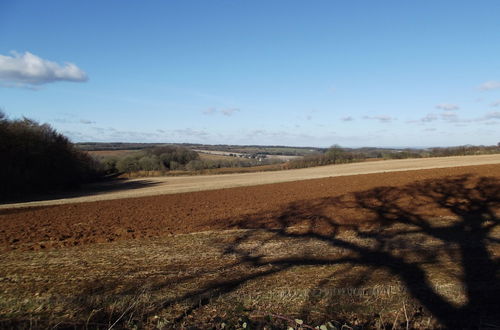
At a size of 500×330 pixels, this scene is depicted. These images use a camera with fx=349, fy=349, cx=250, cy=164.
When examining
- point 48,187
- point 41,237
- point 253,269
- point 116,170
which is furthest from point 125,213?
point 116,170

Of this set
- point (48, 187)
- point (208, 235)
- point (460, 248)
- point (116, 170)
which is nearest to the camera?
point (460, 248)

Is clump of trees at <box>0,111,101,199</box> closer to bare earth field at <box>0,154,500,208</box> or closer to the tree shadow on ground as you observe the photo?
bare earth field at <box>0,154,500,208</box>

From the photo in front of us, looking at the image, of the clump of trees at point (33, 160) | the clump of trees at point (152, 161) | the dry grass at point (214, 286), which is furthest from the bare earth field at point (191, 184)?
the dry grass at point (214, 286)

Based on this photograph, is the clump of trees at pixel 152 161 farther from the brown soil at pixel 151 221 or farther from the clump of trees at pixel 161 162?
the brown soil at pixel 151 221

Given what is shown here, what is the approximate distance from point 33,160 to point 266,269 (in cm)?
3678

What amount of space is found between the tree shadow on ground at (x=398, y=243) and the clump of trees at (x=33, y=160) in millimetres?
29325

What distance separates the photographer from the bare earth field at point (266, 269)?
5391 millimetres

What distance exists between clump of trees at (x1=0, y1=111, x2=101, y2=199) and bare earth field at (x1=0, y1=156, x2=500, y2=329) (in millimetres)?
20983

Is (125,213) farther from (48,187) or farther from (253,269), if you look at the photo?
(48,187)

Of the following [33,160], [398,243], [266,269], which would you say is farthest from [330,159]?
[266,269]

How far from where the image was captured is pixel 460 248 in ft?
30.0

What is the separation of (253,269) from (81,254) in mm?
5679

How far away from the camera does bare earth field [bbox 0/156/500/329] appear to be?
5.39 metres

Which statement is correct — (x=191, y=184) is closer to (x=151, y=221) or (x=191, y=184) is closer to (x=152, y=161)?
(x=151, y=221)
